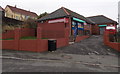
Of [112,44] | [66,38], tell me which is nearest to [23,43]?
[66,38]

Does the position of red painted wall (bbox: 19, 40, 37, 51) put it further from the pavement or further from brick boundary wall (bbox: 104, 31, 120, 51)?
brick boundary wall (bbox: 104, 31, 120, 51)

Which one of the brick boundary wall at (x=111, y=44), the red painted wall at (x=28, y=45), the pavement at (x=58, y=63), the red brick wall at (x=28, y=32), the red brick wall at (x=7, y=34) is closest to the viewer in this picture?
the pavement at (x=58, y=63)

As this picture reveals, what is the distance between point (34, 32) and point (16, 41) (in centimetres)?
712

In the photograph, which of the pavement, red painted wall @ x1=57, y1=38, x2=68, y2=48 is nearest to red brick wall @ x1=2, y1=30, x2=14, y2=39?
the pavement

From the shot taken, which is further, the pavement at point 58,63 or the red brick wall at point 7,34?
the red brick wall at point 7,34

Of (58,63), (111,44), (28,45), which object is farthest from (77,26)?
(58,63)

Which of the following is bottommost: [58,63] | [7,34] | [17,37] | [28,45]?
[58,63]

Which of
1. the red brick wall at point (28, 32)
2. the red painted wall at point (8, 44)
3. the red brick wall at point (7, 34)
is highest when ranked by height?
the red brick wall at point (28, 32)

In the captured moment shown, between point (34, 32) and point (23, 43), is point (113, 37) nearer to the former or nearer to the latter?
point (23, 43)

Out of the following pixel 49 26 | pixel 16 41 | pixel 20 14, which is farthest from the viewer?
pixel 20 14

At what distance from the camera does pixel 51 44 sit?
29.1 ft

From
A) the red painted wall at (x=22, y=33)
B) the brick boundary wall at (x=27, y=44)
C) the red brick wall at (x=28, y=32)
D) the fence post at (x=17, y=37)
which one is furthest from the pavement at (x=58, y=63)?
the red brick wall at (x=28, y=32)

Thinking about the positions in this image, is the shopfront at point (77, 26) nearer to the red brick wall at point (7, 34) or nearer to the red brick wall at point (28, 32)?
the red brick wall at point (28, 32)

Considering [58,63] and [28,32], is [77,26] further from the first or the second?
[58,63]
